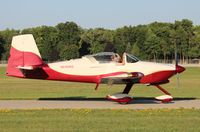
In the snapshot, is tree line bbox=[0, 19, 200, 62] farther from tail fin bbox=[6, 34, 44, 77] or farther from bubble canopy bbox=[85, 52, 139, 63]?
bubble canopy bbox=[85, 52, 139, 63]

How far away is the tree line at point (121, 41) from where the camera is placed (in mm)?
127125

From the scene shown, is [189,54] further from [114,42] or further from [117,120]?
[117,120]

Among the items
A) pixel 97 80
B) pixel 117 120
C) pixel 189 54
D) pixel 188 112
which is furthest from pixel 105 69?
pixel 189 54

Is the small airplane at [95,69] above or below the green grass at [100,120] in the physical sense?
above

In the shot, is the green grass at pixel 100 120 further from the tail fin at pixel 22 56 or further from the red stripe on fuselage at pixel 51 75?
the tail fin at pixel 22 56

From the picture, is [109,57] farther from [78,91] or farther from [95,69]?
Answer: [78,91]

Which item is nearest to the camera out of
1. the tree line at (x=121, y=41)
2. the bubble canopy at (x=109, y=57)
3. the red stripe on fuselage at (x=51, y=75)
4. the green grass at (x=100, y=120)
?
the green grass at (x=100, y=120)

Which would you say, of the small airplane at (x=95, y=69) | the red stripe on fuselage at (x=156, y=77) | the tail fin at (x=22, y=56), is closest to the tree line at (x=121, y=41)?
the tail fin at (x=22, y=56)

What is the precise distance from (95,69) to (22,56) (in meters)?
3.18

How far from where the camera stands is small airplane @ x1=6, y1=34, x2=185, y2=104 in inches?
792

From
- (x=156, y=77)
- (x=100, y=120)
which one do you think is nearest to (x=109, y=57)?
(x=156, y=77)

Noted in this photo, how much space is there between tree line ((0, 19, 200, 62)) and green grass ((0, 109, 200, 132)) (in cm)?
10555

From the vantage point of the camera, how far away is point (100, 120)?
13242mm

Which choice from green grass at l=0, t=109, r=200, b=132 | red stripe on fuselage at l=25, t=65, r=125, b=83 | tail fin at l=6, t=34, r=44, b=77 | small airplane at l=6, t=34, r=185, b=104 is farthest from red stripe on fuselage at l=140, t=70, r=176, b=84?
tail fin at l=6, t=34, r=44, b=77
